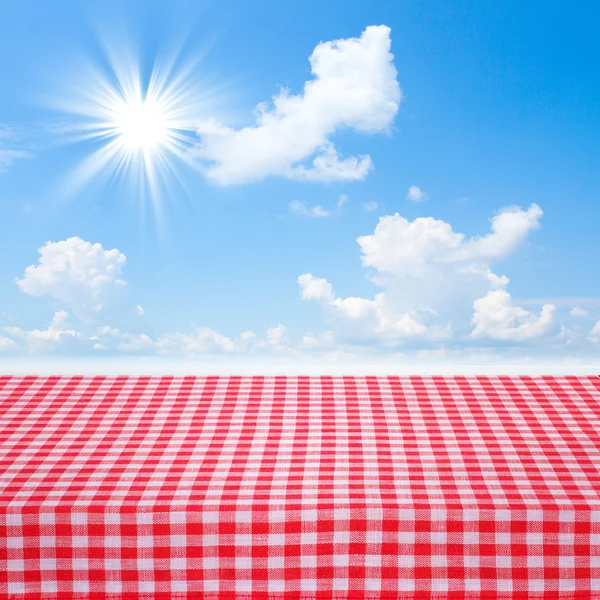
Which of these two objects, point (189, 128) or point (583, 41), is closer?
point (583, 41)

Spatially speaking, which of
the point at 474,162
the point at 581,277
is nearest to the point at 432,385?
the point at 581,277

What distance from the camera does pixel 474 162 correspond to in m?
3.97

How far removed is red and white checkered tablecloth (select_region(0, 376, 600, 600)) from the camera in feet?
2.80

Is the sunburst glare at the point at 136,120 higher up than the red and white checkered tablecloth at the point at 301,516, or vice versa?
the sunburst glare at the point at 136,120

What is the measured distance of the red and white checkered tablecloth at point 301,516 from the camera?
0.85m

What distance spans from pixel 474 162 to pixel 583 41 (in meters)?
0.83

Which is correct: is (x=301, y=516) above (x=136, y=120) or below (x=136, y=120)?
below

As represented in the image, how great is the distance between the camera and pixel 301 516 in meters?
0.86

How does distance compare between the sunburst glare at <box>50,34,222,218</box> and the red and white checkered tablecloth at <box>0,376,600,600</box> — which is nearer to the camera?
the red and white checkered tablecloth at <box>0,376,600,600</box>

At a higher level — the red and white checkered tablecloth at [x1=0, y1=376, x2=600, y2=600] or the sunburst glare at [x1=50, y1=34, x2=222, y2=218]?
the sunburst glare at [x1=50, y1=34, x2=222, y2=218]

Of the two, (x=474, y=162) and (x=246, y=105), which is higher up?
(x=246, y=105)

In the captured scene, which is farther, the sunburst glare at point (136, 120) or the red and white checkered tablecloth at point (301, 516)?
the sunburst glare at point (136, 120)

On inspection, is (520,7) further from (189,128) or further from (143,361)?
(143,361)

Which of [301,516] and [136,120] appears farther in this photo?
[136,120]
